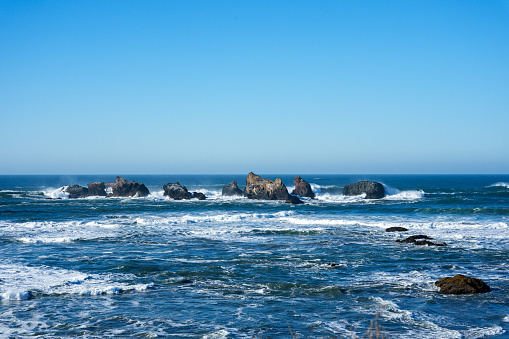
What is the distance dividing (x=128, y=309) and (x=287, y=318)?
194 inches

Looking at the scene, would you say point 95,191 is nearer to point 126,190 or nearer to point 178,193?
point 126,190

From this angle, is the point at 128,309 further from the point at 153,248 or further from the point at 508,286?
the point at 508,286

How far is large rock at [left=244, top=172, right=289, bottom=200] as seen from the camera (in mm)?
66875

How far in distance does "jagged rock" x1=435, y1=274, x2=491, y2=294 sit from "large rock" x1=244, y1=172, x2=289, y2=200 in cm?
5107

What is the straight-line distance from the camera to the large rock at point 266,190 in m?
66.9

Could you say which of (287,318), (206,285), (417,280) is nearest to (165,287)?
(206,285)

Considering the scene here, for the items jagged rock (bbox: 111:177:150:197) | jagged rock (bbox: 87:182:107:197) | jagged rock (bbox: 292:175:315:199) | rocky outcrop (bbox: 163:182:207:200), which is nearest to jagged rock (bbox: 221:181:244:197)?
rocky outcrop (bbox: 163:182:207:200)

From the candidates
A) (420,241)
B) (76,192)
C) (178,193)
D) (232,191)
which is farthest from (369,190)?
(76,192)

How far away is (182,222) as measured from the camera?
129ft

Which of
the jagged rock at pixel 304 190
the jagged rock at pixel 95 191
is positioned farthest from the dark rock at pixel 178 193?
the jagged rock at pixel 304 190

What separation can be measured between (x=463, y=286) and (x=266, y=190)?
5354 cm

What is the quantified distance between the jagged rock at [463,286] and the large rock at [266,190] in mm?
51070

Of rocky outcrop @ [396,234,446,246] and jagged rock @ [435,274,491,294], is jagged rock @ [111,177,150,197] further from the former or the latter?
A: jagged rock @ [435,274,491,294]

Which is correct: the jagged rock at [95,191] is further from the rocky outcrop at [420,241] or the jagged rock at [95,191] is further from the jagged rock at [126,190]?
the rocky outcrop at [420,241]
